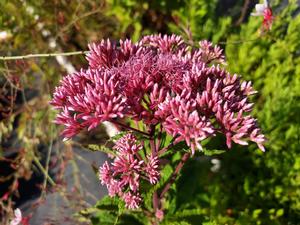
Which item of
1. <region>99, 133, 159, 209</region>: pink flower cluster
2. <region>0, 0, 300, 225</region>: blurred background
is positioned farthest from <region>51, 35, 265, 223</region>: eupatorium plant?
<region>0, 0, 300, 225</region>: blurred background

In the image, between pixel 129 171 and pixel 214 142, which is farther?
pixel 214 142

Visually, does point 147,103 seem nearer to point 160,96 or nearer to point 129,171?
point 160,96

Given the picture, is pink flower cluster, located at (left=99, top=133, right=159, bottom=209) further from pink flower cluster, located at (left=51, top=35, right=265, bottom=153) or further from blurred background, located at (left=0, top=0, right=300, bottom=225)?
blurred background, located at (left=0, top=0, right=300, bottom=225)

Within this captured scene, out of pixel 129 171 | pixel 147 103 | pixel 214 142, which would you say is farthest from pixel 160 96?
pixel 214 142

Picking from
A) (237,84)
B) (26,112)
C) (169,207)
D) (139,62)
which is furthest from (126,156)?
(26,112)

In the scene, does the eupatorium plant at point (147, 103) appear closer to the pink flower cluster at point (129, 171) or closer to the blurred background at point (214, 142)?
the pink flower cluster at point (129, 171)
